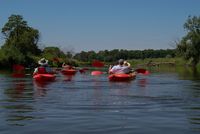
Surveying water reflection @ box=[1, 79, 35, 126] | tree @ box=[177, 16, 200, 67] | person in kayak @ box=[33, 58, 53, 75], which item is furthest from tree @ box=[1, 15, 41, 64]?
water reflection @ box=[1, 79, 35, 126]

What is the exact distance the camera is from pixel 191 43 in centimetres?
9356

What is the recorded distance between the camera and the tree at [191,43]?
92.9m

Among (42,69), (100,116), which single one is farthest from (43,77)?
(100,116)

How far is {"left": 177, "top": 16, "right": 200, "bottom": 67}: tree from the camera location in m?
92.9

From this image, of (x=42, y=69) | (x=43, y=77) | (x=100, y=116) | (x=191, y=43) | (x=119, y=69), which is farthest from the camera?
(x=191, y=43)

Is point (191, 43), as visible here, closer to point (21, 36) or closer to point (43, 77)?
point (21, 36)

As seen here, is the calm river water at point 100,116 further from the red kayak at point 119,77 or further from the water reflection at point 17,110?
the red kayak at point 119,77

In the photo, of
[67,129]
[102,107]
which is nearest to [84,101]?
[102,107]

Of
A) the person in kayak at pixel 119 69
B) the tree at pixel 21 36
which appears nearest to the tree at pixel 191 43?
the tree at pixel 21 36

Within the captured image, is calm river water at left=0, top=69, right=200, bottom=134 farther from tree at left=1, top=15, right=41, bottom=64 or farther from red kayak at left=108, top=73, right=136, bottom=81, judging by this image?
tree at left=1, top=15, right=41, bottom=64

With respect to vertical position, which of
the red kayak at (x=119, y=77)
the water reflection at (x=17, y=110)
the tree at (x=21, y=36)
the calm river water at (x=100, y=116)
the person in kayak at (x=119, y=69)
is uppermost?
the tree at (x=21, y=36)

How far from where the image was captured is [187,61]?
9925 cm

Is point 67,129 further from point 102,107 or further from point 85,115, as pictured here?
point 102,107

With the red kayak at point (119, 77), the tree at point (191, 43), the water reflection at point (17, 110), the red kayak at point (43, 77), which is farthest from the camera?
the tree at point (191, 43)
